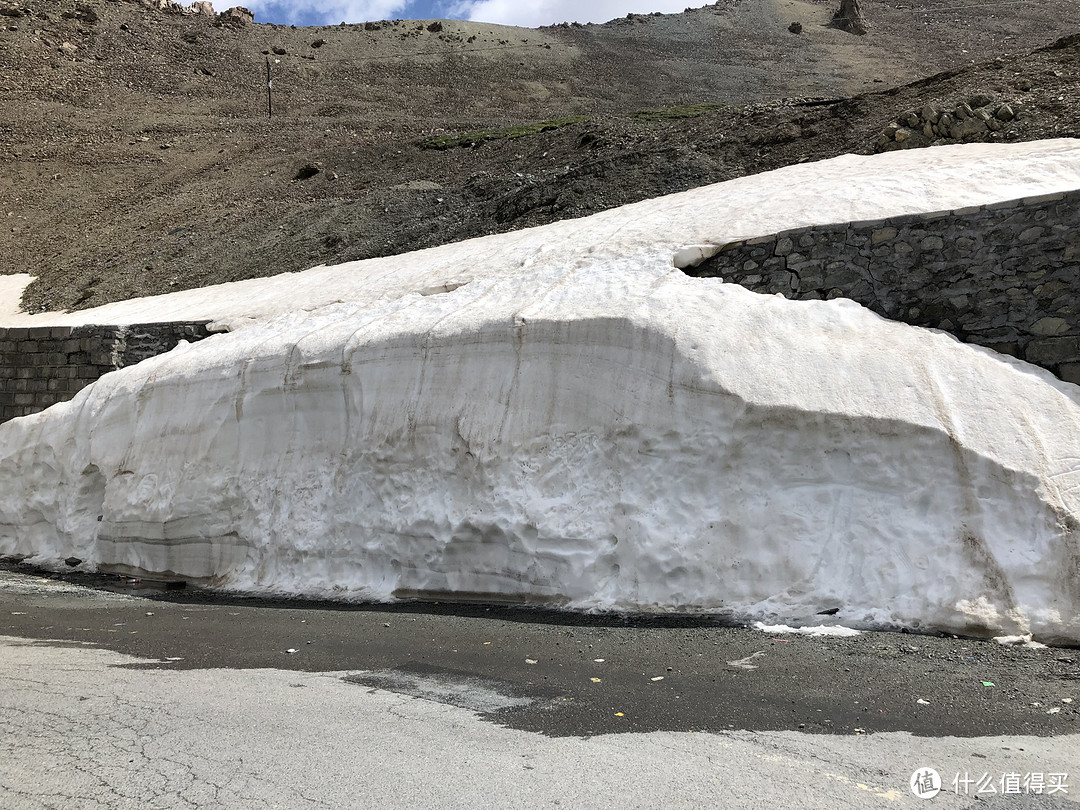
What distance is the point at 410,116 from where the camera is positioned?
40594 millimetres

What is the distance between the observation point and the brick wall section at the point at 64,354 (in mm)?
12852

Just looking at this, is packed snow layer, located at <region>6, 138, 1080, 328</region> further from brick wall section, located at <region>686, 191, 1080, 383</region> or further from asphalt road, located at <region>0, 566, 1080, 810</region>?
asphalt road, located at <region>0, 566, 1080, 810</region>

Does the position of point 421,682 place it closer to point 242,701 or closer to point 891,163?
point 242,701

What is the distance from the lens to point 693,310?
7434 millimetres

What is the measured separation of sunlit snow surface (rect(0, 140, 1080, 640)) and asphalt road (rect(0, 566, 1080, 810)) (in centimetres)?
61

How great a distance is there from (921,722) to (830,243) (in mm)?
4962

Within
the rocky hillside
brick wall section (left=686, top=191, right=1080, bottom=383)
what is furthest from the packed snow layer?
the rocky hillside

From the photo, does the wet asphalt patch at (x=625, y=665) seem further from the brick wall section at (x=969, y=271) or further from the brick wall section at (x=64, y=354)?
the brick wall section at (x=64, y=354)

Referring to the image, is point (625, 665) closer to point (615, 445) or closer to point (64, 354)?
point (615, 445)

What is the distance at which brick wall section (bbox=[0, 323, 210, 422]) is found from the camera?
12.9 metres

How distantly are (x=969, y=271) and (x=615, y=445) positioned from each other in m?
3.52

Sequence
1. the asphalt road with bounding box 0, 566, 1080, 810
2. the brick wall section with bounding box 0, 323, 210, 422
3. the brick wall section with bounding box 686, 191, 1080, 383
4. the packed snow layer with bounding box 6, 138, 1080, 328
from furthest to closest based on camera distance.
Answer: the brick wall section with bounding box 0, 323, 210, 422, the packed snow layer with bounding box 6, 138, 1080, 328, the brick wall section with bounding box 686, 191, 1080, 383, the asphalt road with bounding box 0, 566, 1080, 810

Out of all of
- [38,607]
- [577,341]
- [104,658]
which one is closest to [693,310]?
[577,341]

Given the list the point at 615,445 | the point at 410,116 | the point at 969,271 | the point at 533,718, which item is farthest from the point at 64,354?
the point at 410,116
